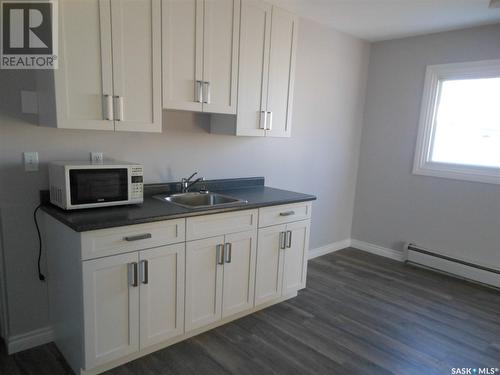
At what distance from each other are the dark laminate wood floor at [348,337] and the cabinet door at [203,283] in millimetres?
174

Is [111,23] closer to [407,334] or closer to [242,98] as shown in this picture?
[242,98]

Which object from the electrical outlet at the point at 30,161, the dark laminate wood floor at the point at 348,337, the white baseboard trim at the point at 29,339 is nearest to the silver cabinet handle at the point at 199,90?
the electrical outlet at the point at 30,161

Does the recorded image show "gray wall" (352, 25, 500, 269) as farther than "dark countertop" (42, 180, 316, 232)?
Yes

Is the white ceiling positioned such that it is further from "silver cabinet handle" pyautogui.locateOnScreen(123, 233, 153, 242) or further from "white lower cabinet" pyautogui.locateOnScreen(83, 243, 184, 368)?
"white lower cabinet" pyautogui.locateOnScreen(83, 243, 184, 368)

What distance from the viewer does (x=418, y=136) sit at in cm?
389

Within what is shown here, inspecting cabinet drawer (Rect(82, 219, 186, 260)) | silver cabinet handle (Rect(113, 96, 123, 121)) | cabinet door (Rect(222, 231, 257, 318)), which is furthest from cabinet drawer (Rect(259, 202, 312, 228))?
silver cabinet handle (Rect(113, 96, 123, 121))

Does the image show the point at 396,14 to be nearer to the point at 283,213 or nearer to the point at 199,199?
the point at 283,213

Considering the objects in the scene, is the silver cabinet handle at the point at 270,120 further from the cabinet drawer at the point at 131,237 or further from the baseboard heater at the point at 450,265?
the baseboard heater at the point at 450,265

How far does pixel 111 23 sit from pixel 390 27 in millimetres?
2794

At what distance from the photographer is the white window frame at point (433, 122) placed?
3.42 metres

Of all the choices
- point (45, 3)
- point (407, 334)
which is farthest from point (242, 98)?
point (407, 334)

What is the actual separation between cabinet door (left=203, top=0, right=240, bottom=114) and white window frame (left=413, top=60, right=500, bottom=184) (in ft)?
7.76

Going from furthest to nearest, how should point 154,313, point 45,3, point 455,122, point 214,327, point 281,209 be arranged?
point 455,122 < point 281,209 < point 214,327 < point 154,313 < point 45,3

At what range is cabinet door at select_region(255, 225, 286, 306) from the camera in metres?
2.68
